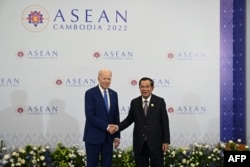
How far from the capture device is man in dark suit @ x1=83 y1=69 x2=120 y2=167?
397 centimetres

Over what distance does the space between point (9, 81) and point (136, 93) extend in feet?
6.08

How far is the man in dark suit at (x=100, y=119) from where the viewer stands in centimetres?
397

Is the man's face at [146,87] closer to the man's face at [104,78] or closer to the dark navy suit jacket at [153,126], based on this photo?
the dark navy suit jacket at [153,126]

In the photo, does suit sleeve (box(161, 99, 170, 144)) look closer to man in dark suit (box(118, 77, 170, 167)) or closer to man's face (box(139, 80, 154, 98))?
man in dark suit (box(118, 77, 170, 167))

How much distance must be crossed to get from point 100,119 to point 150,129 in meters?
0.54

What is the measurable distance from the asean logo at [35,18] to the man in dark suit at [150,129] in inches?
84.5

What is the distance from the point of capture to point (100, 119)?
3.95 metres

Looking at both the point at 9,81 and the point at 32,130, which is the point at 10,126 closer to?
the point at 32,130

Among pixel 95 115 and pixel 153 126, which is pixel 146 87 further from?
pixel 95 115

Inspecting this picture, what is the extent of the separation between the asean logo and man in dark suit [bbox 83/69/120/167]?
1864 millimetres

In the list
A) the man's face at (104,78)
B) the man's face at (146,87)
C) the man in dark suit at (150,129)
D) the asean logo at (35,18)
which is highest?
the asean logo at (35,18)

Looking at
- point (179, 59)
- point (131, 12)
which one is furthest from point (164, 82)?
point (131, 12)

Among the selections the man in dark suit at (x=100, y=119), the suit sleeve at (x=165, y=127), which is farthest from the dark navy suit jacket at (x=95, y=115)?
the suit sleeve at (x=165, y=127)

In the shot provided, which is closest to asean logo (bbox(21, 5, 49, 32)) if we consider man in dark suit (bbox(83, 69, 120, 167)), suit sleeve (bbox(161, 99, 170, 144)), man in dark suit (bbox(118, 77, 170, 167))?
man in dark suit (bbox(83, 69, 120, 167))
